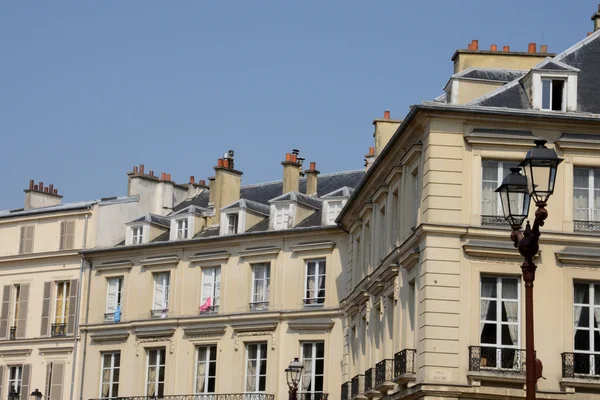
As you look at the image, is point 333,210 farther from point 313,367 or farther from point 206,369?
point 206,369

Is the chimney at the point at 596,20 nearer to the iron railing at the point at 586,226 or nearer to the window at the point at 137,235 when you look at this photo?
the iron railing at the point at 586,226

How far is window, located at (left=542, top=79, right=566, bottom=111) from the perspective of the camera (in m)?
28.8

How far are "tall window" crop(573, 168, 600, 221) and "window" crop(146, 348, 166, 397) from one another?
21100mm

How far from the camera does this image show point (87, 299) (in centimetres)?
4812

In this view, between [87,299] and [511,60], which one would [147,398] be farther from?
Result: [511,60]

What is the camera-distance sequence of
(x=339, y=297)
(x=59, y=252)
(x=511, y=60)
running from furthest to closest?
(x=59, y=252) < (x=339, y=297) < (x=511, y=60)

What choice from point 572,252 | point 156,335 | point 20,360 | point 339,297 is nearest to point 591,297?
point 572,252

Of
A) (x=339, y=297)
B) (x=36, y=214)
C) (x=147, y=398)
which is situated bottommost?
(x=147, y=398)

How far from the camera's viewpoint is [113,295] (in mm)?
47750

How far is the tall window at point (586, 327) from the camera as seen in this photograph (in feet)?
90.3

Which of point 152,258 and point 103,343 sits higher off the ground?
point 152,258

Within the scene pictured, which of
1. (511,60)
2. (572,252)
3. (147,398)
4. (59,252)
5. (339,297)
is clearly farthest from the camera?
Answer: (59,252)

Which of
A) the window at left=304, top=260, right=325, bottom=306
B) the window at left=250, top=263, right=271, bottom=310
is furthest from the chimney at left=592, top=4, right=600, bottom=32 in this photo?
the window at left=250, top=263, right=271, bottom=310

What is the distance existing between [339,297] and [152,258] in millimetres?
8373
